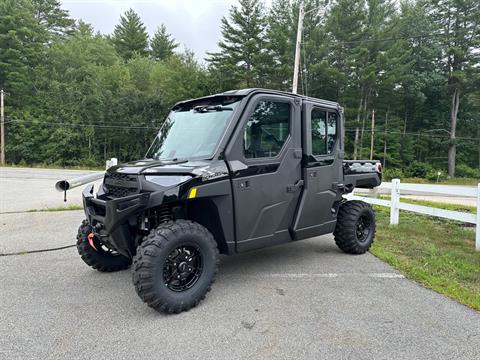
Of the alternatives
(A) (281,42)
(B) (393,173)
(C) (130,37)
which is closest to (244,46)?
(A) (281,42)

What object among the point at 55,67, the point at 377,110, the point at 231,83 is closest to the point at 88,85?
the point at 55,67

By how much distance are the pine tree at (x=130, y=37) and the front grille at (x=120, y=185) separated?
154 feet

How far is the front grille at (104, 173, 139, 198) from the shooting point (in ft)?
10.9

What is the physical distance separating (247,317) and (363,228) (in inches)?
121

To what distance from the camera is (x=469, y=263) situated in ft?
15.7

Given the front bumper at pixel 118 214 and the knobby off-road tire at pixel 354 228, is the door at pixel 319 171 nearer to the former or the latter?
the knobby off-road tire at pixel 354 228

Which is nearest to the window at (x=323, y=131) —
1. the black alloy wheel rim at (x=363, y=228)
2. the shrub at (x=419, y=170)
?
the black alloy wheel rim at (x=363, y=228)

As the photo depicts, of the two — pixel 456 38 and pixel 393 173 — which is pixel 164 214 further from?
pixel 456 38

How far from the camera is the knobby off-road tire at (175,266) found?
302 cm

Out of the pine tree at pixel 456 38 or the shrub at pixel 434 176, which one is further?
the shrub at pixel 434 176

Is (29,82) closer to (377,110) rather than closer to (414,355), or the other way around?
(377,110)

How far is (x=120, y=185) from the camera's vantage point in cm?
347

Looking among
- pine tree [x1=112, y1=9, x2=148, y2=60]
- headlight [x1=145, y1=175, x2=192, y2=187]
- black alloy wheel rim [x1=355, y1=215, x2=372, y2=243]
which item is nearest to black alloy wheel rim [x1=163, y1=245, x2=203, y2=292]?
headlight [x1=145, y1=175, x2=192, y2=187]

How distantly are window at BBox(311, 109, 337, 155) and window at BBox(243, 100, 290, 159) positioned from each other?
0.51 m
